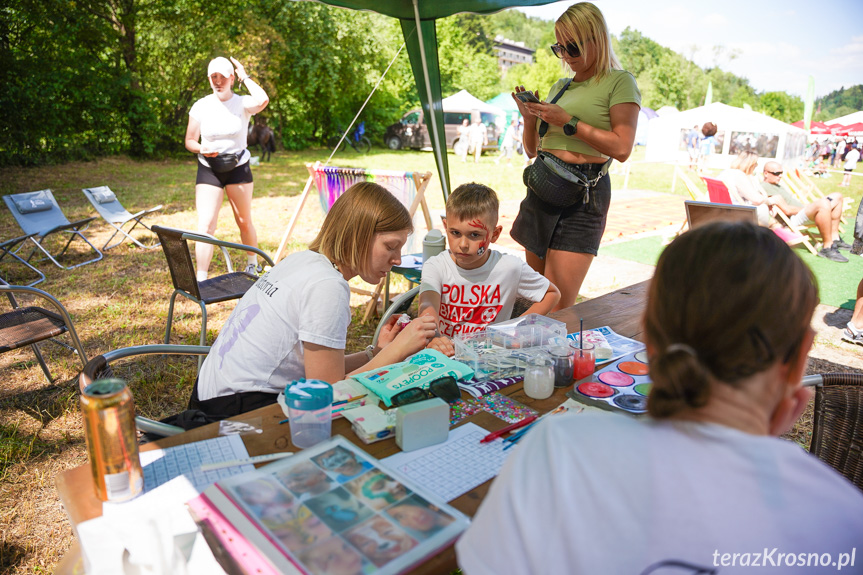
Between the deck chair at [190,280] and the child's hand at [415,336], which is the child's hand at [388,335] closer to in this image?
the child's hand at [415,336]

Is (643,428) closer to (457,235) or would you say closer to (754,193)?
(457,235)

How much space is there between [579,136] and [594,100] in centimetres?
18

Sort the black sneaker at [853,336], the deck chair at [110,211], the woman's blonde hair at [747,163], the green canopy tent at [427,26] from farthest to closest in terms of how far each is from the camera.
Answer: the woman's blonde hair at [747,163] < the deck chair at [110,211] < the black sneaker at [853,336] < the green canopy tent at [427,26]

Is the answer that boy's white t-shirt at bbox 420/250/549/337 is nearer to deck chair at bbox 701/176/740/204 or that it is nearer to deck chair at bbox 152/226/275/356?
deck chair at bbox 152/226/275/356

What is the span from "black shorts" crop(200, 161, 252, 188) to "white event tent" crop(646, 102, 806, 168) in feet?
43.8

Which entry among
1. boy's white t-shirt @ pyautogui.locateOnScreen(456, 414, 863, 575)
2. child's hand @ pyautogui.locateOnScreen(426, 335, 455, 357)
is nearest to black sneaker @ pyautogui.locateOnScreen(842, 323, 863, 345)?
child's hand @ pyautogui.locateOnScreen(426, 335, 455, 357)

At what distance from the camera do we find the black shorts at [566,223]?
2.74 meters

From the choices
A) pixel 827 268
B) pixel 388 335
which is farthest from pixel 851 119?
pixel 388 335

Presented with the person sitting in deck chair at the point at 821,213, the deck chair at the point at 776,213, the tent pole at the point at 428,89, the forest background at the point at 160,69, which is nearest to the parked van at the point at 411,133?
the forest background at the point at 160,69

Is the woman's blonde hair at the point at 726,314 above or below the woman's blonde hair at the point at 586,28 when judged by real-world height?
below

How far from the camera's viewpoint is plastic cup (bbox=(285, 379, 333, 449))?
4.06ft

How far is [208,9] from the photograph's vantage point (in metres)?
16.1

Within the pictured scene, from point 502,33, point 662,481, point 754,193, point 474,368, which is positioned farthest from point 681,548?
point 502,33

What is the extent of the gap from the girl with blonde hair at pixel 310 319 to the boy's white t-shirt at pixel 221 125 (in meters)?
3.38
